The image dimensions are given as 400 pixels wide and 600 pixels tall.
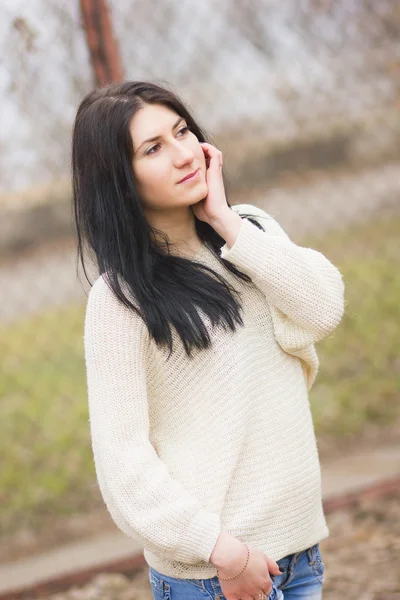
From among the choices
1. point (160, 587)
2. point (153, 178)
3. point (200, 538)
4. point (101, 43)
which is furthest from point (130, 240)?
point (101, 43)

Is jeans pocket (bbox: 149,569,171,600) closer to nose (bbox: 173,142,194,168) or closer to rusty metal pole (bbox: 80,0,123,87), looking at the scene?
nose (bbox: 173,142,194,168)

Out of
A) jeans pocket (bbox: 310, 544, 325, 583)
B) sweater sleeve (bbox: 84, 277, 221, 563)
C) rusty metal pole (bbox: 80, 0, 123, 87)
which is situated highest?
rusty metal pole (bbox: 80, 0, 123, 87)

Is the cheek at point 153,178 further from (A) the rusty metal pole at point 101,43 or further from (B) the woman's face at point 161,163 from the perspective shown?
(A) the rusty metal pole at point 101,43

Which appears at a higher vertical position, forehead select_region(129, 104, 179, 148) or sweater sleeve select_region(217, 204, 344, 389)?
forehead select_region(129, 104, 179, 148)

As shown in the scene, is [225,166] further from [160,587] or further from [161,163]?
[160,587]

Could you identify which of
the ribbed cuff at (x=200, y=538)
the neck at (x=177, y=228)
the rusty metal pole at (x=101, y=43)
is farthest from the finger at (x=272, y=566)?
the rusty metal pole at (x=101, y=43)

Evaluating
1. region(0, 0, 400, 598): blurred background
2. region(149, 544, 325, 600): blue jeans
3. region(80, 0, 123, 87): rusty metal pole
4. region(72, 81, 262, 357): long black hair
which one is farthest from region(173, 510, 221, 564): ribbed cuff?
region(80, 0, 123, 87): rusty metal pole

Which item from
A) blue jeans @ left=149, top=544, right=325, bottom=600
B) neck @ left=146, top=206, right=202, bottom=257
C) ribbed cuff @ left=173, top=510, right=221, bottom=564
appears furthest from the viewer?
neck @ left=146, top=206, right=202, bottom=257

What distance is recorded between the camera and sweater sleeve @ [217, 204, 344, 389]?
5.29ft

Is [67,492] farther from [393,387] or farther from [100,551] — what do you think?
[393,387]

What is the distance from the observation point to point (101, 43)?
260 cm

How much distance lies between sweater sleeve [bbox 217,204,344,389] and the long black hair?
77 millimetres

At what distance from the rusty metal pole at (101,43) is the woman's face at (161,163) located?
1017 mm

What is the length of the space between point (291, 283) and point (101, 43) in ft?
4.30
